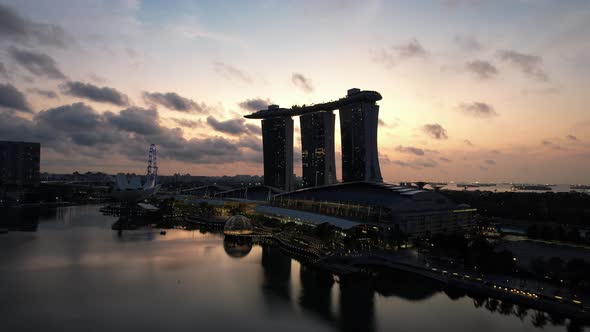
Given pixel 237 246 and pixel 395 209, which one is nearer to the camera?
pixel 395 209

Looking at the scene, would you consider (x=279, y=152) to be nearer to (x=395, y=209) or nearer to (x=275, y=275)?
(x=395, y=209)

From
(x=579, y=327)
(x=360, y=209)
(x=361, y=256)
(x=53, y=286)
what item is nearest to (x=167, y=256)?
(x=53, y=286)

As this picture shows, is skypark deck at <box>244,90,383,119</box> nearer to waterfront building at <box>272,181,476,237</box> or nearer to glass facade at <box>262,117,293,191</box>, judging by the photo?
Result: glass facade at <box>262,117,293,191</box>

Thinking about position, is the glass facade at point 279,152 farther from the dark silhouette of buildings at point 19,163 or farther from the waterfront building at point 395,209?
the dark silhouette of buildings at point 19,163

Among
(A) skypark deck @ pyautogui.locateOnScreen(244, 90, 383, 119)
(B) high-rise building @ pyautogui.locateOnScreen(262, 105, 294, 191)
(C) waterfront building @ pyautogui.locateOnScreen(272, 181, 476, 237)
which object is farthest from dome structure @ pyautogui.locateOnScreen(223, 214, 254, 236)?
(B) high-rise building @ pyautogui.locateOnScreen(262, 105, 294, 191)

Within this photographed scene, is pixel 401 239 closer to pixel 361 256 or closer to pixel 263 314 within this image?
pixel 361 256

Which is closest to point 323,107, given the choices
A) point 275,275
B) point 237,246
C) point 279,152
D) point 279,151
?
point 279,151
